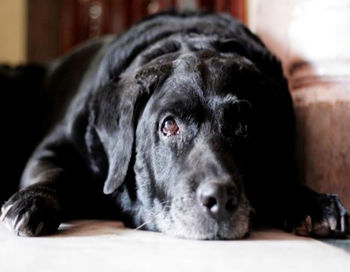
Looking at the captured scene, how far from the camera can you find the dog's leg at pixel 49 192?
1.46 meters

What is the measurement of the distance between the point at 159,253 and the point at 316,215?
1.48 feet

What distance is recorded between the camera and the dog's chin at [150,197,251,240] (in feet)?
4.62

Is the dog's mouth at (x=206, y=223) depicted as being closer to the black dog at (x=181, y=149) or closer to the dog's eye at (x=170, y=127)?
the black dog at (x=181, y=149)

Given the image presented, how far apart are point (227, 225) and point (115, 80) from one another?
652 millimetres

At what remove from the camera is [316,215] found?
147 centimetres

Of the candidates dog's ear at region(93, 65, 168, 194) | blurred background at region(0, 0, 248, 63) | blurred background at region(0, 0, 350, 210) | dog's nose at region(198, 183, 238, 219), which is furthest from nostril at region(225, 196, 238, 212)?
blurred background at region(0, 0, 248, 63)

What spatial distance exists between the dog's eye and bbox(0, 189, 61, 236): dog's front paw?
14.3 inches

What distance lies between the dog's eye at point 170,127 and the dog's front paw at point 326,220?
0.42m

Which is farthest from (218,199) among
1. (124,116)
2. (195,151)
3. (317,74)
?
(317,74)

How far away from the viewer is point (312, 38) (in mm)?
1966

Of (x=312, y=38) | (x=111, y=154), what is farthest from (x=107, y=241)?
(x=312, y=38)

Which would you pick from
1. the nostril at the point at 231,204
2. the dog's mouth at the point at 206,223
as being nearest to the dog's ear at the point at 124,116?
the dog's mouth at the point at 206,223

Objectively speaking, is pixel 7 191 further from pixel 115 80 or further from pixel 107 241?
pixel 107 241

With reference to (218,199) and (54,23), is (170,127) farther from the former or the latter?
(54,23)
